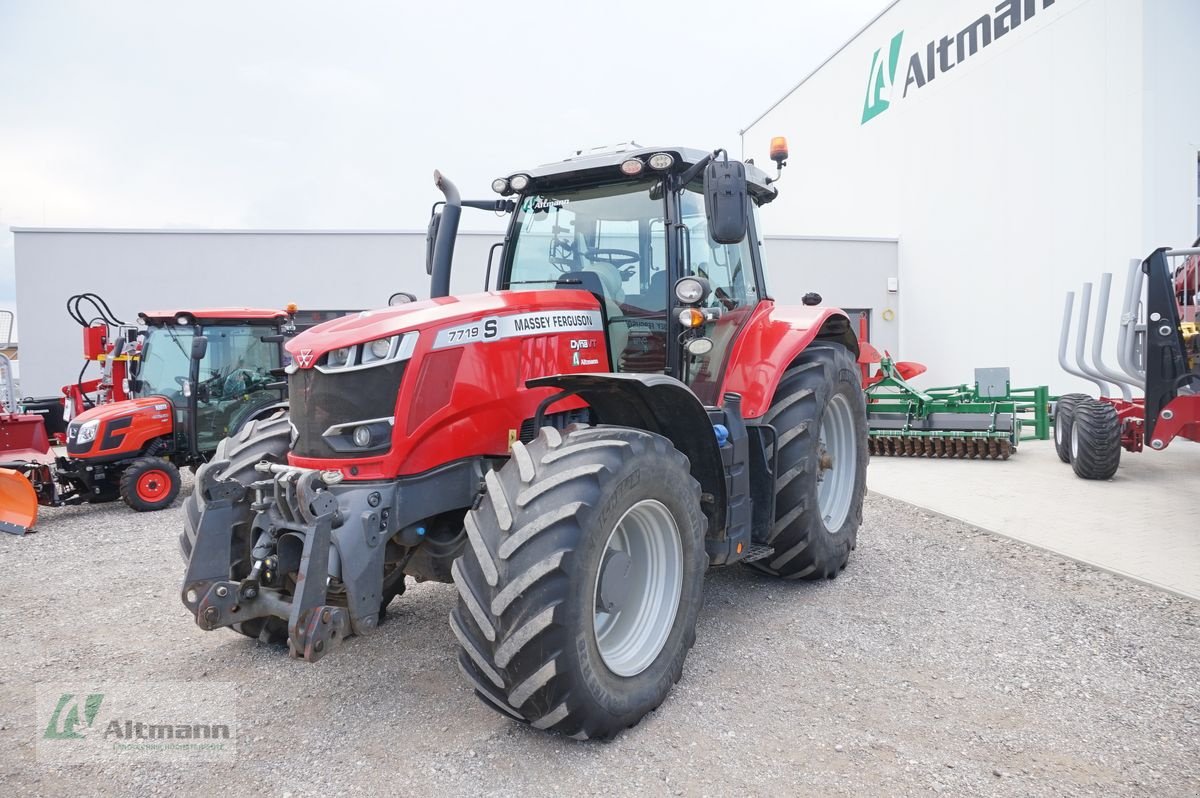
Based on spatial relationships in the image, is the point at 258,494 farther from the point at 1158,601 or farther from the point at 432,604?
the point at 1158,601

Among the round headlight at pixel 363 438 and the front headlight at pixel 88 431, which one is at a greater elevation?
the round headlight at pixel 363 438

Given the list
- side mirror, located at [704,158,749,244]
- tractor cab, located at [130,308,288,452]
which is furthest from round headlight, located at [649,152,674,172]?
tractor cab, located at [130,308,288,452]

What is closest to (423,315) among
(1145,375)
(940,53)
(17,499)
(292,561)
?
(292,561)

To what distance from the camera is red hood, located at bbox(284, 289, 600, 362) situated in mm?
2971

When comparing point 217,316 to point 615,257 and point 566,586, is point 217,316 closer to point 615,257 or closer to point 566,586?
point 615,257

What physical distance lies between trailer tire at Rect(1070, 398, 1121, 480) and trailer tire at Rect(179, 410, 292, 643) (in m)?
7.30

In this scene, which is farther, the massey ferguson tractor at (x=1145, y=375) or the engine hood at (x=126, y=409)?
the engine hood at (x=126, y=409)

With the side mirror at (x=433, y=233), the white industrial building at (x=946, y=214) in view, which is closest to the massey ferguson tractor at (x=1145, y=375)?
the white industrial building at (x=946, y=214)

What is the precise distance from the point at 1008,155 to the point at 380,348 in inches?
495

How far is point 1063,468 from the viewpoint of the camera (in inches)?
328

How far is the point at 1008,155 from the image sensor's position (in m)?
12.4

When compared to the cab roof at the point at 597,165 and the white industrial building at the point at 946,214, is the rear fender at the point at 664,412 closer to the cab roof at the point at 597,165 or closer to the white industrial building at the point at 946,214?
the cab roof at the point at 597,165

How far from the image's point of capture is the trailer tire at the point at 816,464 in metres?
4.02

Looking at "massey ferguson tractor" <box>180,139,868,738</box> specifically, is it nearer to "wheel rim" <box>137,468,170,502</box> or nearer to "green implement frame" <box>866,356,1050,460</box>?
"wheel rim" <box>137,468,170,502</box>
